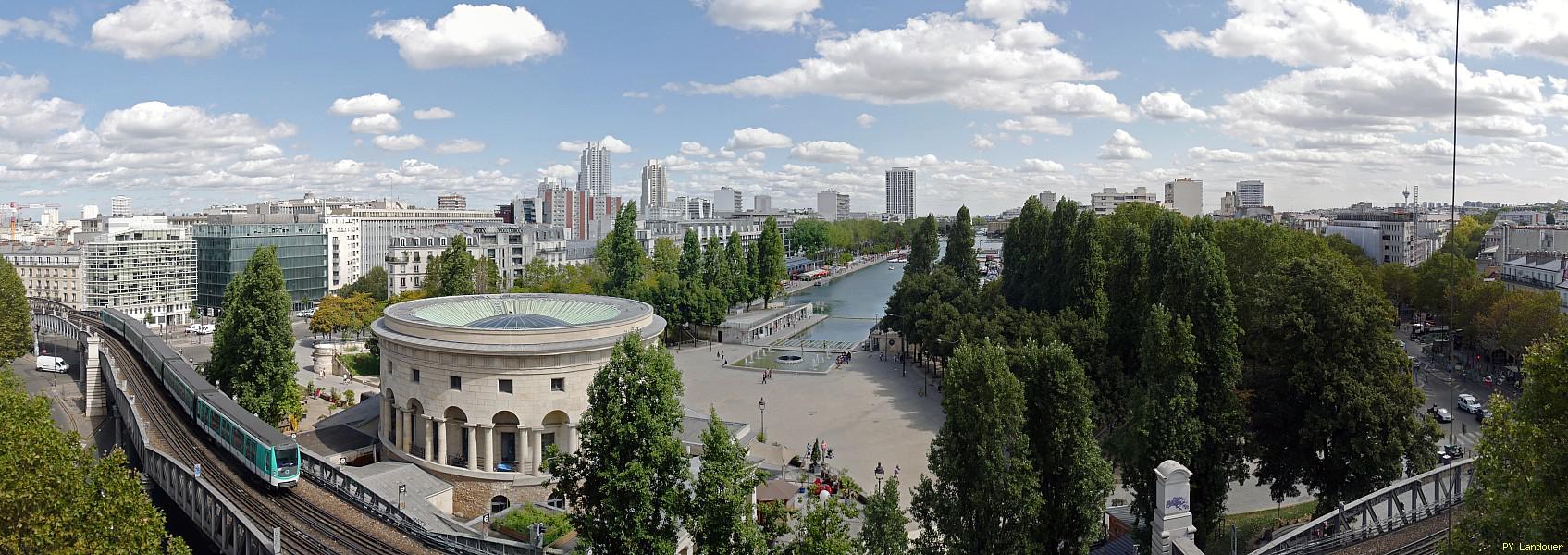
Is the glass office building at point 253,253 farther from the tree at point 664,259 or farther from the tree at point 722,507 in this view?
the tree at point 722,507

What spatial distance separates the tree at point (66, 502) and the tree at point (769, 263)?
2443 inches

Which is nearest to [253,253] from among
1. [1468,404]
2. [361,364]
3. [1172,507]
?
[361,364]

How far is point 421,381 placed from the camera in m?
28.0

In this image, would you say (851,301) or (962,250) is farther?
(851,301)

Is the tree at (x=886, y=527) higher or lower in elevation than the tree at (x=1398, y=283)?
lower

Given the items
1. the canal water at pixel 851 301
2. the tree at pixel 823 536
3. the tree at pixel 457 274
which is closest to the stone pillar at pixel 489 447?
the tree at pixel 823 536

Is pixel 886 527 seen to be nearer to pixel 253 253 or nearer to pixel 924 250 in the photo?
pixel 924 250

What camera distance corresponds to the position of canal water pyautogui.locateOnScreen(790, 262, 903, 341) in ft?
236

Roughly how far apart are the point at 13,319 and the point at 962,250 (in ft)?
190

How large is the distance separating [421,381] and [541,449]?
429 centimetres

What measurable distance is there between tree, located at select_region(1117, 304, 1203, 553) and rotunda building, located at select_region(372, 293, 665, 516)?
587 inches

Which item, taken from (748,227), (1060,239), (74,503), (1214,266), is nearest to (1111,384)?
(1214,266)

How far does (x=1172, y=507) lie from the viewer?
17.2 metres

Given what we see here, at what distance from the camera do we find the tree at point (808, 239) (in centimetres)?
15112
